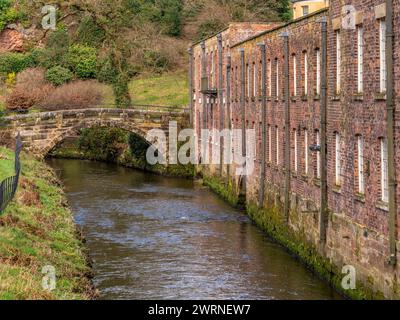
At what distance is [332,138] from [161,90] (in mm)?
46628

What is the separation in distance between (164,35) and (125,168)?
2078cm

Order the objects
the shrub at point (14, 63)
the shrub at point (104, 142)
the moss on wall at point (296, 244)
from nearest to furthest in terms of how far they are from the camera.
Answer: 1. the moss on wall at point (296, 244)
2. the shrub at point (104, 142)
3. the shrub at point (14, 63)

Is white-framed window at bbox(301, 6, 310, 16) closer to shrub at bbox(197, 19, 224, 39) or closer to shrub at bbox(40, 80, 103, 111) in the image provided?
shrub at bbox(40, 80, 103, 111)

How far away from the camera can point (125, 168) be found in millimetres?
59781

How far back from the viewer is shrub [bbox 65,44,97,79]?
73.3 metres

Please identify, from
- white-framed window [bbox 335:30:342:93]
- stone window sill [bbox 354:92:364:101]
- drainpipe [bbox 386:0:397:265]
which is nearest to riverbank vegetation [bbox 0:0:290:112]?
white-framed window [bbox 335:30:342:93]

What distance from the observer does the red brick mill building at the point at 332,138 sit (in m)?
19.8

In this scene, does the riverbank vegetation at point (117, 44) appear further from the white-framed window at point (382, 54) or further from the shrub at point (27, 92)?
the white-framed window at point (382, 54)

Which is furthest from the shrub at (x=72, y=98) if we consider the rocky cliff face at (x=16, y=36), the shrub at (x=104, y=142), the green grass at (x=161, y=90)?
the rocky cliff face at (x=16, y=36)

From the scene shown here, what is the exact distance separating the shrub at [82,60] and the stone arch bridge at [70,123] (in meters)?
18.2

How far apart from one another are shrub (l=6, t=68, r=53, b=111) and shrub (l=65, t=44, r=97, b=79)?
359 cm

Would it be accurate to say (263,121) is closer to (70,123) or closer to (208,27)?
(70,123)

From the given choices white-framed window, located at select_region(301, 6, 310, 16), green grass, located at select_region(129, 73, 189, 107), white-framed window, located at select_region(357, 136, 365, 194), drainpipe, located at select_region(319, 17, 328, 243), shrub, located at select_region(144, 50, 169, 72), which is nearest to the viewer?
white-framed window, located at select_region(357, 136, 365, 194)

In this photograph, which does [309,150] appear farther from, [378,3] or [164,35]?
[164,35]
